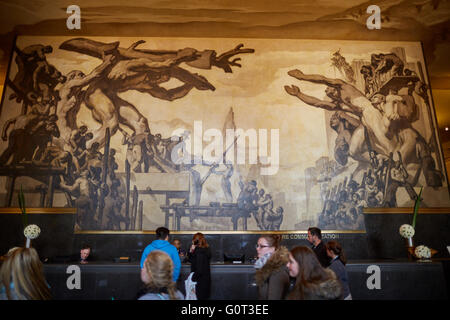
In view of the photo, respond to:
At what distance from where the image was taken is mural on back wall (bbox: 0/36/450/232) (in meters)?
9.48

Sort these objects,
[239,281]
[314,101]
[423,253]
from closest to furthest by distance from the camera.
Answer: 1. [239,281]
2. [423,253]
3. [314,101]

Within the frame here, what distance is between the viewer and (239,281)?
6.98 m

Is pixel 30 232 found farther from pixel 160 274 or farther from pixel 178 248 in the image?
pixel 160 274

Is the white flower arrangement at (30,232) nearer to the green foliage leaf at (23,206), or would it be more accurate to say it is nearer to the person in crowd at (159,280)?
the green foliage leaf at (23,206)

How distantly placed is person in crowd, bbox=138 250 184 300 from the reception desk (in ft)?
13.7

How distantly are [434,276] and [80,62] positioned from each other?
11167 millimetres

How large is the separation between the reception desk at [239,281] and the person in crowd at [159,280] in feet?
13.7

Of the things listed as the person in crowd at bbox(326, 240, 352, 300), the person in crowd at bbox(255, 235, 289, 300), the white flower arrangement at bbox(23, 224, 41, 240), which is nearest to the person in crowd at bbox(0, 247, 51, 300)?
the person in crowd at bbox(255, 235, 289, 300)

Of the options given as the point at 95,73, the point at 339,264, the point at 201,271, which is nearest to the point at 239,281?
the point at 201,271

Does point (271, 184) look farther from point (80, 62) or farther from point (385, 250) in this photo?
point (80, 62)

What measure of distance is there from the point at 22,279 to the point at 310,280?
2514 mm

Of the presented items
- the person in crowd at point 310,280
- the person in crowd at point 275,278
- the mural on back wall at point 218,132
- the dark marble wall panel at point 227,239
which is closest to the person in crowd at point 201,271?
the person in crowd at point 275,278
